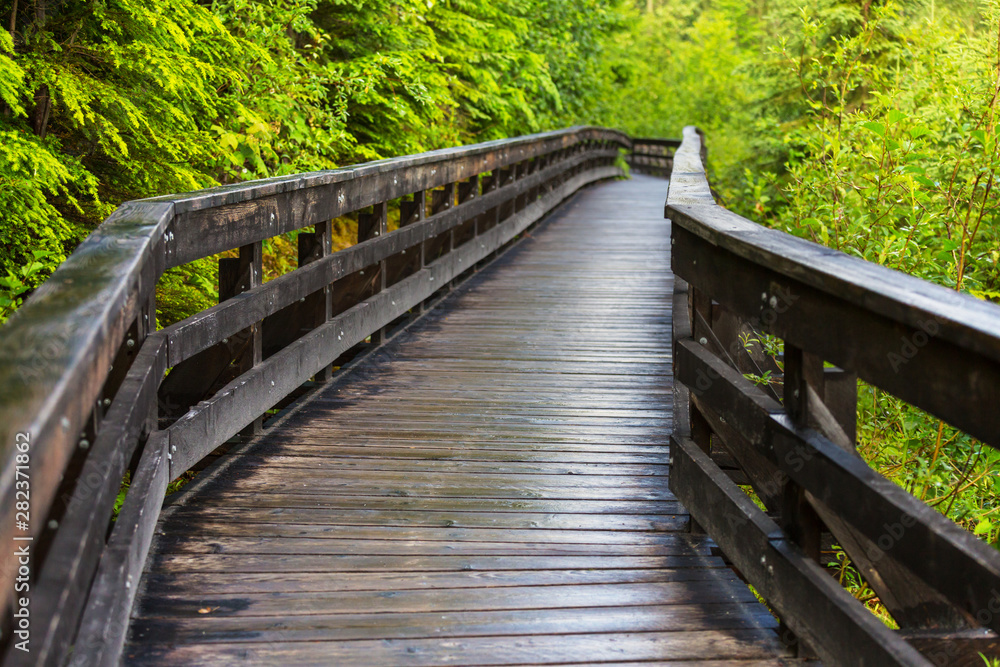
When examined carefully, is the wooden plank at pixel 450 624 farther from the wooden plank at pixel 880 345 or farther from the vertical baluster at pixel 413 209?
the vertical baluster at pixel 413 209

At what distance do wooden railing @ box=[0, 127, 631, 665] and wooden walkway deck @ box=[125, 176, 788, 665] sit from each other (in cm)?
21

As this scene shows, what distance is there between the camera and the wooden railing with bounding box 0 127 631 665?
55.9 inches

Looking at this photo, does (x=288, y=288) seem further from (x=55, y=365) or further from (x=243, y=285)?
(x=55, y=365)

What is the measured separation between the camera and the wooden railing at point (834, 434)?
1.62 metres

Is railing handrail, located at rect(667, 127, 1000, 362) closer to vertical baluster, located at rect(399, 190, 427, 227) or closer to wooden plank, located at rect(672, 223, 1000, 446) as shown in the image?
wooden plank, located at rect(672, 223, 1000, 446)

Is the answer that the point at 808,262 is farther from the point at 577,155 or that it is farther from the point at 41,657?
the point at 577,155

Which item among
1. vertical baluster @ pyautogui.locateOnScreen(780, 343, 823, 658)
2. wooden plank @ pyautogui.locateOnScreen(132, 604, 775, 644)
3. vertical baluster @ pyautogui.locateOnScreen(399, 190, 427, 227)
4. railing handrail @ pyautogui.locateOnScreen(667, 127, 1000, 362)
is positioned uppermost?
railing handrail @ pyautogui.locateOnScreen(667, 127, 1000, 362)

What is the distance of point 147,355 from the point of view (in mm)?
2676

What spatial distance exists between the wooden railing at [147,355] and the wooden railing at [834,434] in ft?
4.72

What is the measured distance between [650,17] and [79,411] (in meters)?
45.9

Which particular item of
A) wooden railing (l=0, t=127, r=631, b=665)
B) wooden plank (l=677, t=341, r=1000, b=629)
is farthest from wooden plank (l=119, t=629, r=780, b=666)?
wooden plank (l=677, t=341, r=1000, b=629)

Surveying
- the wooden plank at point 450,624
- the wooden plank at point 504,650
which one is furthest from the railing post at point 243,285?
the wooden plank at point 504,650

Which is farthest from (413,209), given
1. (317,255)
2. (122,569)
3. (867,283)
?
(867,283)

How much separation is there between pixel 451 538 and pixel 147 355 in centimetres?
114
